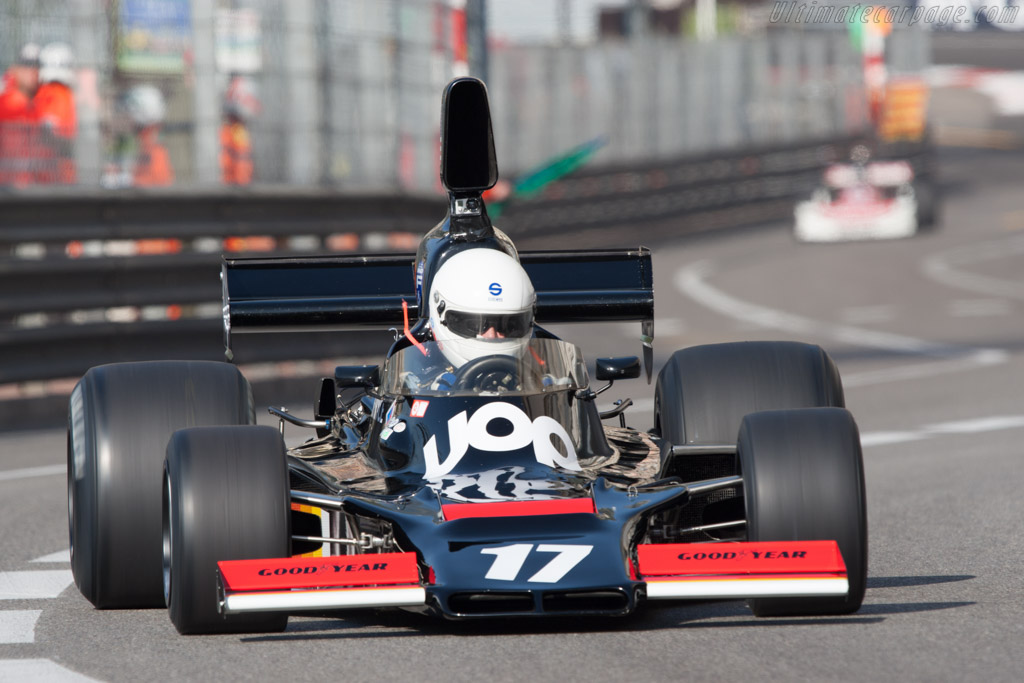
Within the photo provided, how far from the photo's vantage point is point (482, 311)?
7.27 meters

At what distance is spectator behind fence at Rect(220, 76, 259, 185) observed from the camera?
1507cm

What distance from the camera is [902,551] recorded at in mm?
8055

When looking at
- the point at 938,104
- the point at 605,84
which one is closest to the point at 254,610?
the point at 605,84

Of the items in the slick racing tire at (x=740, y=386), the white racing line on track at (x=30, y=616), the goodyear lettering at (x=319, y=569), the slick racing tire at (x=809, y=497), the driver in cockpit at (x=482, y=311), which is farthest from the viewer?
the slick racing tire at (x=740, y=386)

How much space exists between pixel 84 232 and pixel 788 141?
102 feet

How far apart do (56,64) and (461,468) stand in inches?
337

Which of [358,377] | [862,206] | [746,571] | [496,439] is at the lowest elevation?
[862,206]

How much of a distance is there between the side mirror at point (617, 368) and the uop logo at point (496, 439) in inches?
31.8

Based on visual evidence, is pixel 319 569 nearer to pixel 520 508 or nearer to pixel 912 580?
pixel 520 508

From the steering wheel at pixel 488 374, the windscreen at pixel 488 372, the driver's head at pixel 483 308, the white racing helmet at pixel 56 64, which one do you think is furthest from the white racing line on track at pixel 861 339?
the steering wheel at pixel 488 374

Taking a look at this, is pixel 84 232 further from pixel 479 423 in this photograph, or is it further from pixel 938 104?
pixel 938 104

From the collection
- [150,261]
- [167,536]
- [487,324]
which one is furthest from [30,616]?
[150,261]

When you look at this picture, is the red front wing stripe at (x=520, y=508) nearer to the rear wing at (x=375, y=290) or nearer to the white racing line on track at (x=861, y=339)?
the rear wing at (x=375, y=290)

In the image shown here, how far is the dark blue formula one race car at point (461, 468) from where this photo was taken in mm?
5859
